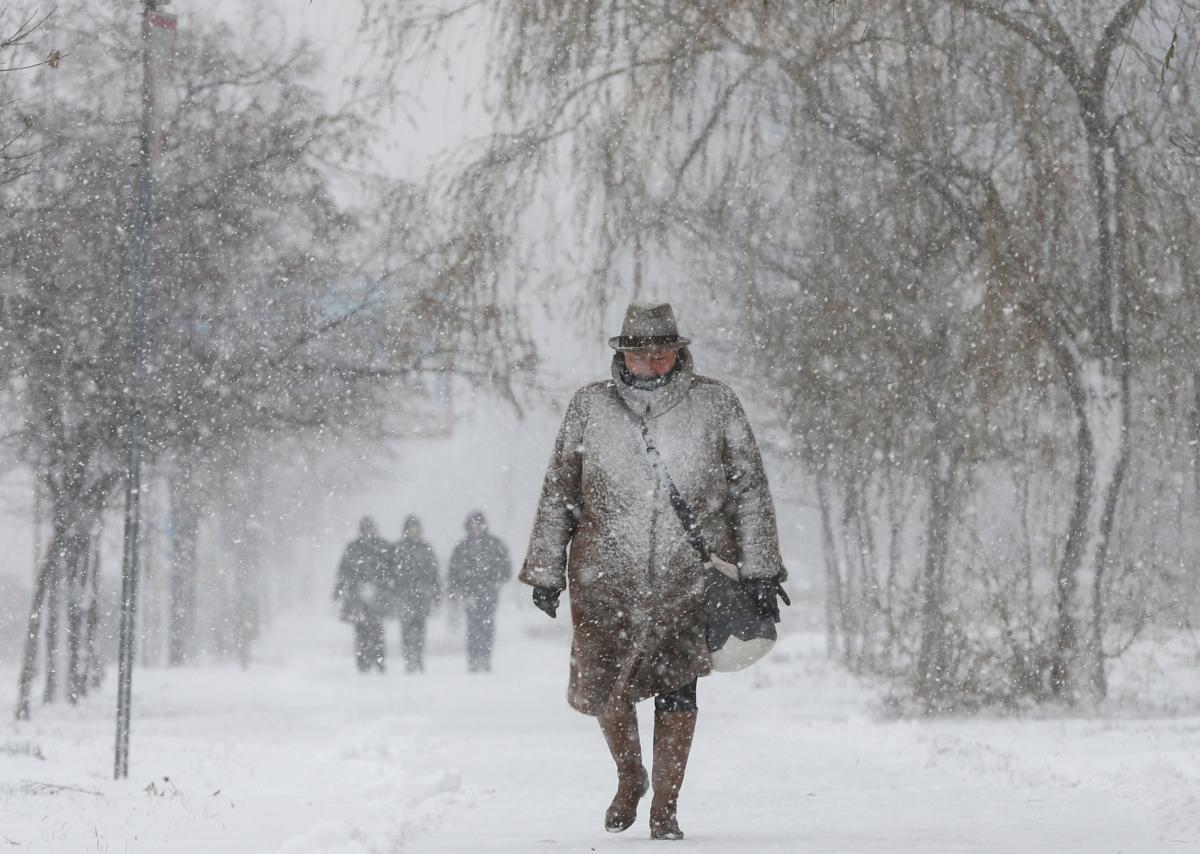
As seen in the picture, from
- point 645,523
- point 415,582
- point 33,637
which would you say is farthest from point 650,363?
point 415,582

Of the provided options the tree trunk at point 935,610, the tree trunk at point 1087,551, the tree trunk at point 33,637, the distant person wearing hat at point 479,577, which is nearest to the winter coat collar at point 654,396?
the tree trunk at point 1087,551

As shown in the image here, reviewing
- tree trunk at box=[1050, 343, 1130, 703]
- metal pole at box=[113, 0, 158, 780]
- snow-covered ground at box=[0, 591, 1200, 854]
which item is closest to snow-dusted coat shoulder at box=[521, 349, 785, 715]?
snow-covered ground at box=[0, 591, 1200, 854]

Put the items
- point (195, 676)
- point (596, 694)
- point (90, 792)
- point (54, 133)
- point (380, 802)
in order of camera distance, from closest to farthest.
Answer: point (596, 694) < point (380, 802) < point (90, 792) < point (54, 133) < point (195, 676)

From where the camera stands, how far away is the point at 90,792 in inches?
347

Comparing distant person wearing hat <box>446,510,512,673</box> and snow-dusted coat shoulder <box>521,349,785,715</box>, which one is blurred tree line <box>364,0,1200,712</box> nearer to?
snow-dusted coat shoulder <box>521,349,785,715</box>

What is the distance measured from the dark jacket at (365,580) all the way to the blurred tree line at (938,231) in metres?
10.8

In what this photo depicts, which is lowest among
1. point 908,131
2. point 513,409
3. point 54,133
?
point 513,409

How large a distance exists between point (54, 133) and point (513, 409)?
8406mm

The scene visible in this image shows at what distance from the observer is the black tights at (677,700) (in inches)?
246

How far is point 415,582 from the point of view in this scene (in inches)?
872

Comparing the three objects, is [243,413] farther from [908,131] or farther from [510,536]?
[510,536]

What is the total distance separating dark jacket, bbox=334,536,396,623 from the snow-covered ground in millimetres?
4491

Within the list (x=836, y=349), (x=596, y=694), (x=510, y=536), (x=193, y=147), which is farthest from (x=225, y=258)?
(x=510, y=536)

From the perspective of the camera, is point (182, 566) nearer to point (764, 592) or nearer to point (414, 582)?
point (414, 582)
